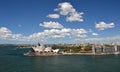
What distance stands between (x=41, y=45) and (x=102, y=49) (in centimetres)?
3291

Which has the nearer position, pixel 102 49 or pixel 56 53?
pixel 56 53

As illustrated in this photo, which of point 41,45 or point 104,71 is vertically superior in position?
point 41,45

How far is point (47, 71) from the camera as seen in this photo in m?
48.0

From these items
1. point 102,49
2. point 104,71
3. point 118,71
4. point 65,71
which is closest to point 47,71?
point 65,71

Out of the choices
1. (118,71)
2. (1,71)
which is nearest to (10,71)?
(1,71)

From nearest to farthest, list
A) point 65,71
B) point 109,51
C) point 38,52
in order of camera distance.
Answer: point 65,71 → point 38,52 → point 109,51

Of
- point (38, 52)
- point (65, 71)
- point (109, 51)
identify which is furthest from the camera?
point (109, 51)

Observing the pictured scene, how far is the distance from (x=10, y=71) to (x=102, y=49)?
266 ft

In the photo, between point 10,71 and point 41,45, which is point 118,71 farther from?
point 41,45

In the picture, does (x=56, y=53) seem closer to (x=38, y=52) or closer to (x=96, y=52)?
(x=38, y=52)

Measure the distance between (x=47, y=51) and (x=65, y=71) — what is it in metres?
68.0

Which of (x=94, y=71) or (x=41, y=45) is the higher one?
(x=41, y=45)

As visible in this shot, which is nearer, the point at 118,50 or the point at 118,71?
the point at 118,71

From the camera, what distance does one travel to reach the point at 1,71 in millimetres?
46844
